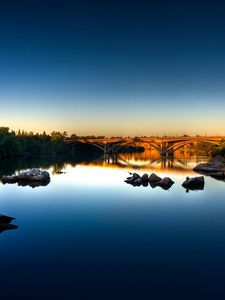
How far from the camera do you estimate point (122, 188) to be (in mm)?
33594

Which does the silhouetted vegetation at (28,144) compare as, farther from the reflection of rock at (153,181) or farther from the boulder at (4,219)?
the boulder at (4,219)

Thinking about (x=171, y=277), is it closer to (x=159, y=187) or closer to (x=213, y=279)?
(x=213, y=279)

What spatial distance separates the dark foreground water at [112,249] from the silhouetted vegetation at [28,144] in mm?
53211

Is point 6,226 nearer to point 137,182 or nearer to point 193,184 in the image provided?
point 137,182

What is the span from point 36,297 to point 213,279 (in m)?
5.84

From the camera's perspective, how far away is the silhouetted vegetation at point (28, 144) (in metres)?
77.8

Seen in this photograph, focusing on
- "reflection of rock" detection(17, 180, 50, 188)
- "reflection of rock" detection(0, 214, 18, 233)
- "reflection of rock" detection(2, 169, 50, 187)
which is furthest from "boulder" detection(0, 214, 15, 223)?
"reflection of rock" detection(2, 169, 50, 187)

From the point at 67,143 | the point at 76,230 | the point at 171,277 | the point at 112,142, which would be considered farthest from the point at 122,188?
the point at 67,143

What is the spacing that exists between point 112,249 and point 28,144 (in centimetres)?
8474

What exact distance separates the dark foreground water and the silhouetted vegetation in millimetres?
53211

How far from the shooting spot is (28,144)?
9550 cm

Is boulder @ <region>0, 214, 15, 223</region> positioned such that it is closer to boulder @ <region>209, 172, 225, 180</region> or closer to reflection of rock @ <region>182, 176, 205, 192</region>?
reflection of rock @ <region>182, 176, 205, 192</region>

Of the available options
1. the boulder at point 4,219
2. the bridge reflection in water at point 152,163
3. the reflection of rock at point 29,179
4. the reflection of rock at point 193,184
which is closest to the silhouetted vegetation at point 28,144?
the bridge reflection in water at point 152,163

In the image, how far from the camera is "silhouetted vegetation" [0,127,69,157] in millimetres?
77850
